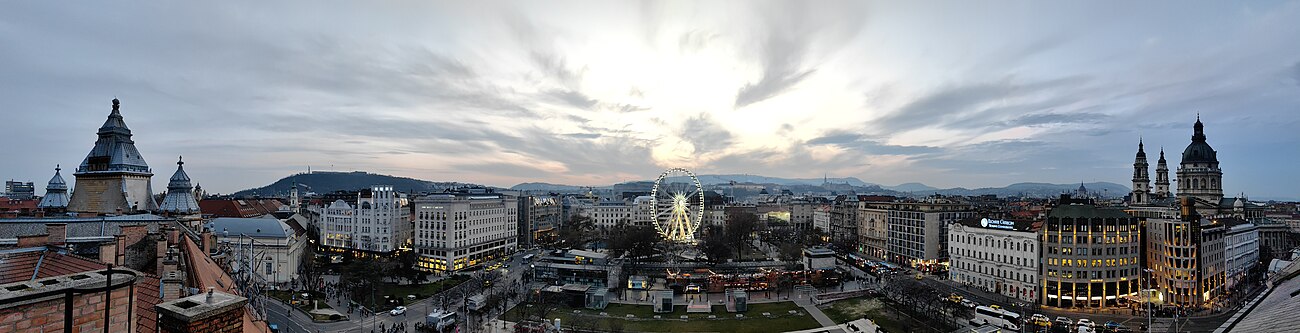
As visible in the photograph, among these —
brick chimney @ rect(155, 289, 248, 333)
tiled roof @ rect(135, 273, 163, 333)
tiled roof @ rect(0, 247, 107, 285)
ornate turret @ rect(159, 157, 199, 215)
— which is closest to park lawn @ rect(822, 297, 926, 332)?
tiled roof @ rect(135, 273, 163, 333)

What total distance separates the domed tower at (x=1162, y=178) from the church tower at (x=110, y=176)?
139 meters

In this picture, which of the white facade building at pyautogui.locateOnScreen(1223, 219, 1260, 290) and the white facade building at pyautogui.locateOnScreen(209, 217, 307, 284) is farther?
the white facade building at pyautogui.locateOnScreen(1223, 219, 1260, 290)

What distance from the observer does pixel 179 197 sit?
4584 cm

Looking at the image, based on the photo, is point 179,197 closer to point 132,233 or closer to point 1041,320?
point 132,233

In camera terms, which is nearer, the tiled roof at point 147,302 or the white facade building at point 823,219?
the tiled roof at point 147,302

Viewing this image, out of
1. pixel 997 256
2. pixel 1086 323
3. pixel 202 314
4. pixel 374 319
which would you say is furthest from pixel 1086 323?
pixel 202 314

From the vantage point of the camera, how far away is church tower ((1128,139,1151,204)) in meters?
92.4

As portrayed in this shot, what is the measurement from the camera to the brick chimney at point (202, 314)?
699 cm

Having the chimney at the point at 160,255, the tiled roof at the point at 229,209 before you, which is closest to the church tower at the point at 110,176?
the chimney at the point at 160,255

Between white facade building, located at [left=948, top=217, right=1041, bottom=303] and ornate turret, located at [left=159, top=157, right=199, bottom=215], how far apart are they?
243 feet

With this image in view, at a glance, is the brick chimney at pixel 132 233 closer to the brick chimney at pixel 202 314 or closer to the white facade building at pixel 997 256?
the brick chimney at pixel 202 314

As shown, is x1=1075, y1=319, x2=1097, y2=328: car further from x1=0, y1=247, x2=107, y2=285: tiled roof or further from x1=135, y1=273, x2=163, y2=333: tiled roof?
x1=0, y1=247, x2=107, y2=285: tiled roof

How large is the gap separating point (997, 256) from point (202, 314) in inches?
2687

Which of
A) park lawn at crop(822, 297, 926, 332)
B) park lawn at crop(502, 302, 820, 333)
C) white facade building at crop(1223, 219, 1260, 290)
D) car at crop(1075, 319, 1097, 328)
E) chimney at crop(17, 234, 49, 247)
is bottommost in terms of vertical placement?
car at crop(1075, 319, 1097, 328)
